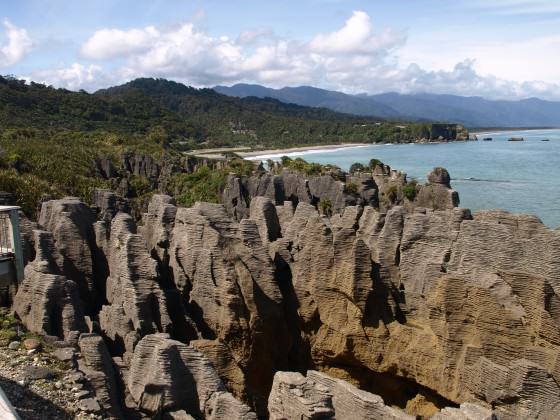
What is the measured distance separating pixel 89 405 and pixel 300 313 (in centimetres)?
587

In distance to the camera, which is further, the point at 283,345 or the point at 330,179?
the point at 330,179

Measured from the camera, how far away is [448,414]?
7578mm

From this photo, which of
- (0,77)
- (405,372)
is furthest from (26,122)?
(405,372)

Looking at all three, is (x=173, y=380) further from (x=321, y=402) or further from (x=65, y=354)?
(x=321, y=402)

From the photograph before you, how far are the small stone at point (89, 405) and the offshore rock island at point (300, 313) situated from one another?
0.14 ft

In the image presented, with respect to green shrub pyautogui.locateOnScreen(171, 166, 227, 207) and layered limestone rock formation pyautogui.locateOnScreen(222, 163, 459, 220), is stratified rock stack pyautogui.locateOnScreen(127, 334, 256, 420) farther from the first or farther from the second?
green shrub pyautogui.locateOnScreen(171, 166, 227, 207)

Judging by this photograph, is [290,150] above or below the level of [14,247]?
below

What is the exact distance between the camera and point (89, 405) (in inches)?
308

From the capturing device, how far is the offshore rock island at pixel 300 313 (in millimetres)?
8695

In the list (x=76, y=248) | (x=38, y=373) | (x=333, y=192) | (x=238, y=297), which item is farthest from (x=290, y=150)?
(x=38, y=373)

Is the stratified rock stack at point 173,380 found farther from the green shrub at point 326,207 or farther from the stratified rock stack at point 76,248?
the green shrub at point 326,207

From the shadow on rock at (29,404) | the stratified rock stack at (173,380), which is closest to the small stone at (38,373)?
the shadow on rock at (29,404)

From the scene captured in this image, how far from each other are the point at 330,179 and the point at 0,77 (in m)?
73.2

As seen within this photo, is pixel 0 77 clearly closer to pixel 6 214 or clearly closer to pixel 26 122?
pixel 26 122
